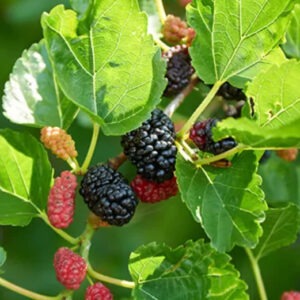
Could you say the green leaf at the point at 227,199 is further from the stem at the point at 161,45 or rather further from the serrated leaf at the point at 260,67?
the stem at the point at 161,45

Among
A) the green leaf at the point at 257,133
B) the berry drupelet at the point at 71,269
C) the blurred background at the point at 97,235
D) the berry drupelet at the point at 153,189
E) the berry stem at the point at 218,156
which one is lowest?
the blurred background at the point at 97,235

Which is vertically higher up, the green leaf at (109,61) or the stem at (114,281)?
the green leaf at (109,61)

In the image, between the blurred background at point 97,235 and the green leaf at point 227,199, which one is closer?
the green leaf at point 227,199

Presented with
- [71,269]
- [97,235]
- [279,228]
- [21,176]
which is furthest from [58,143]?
[97,235]

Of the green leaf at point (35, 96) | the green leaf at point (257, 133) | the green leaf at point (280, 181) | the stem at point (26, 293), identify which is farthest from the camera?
the green leaf at point (280, 181)

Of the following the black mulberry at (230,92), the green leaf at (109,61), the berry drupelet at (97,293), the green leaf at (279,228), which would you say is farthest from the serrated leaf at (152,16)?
the berry drupelet at (97,293)

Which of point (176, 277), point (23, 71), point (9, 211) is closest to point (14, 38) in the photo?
point (23, 71)

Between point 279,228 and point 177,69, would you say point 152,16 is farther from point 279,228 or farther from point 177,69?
point 279,228
